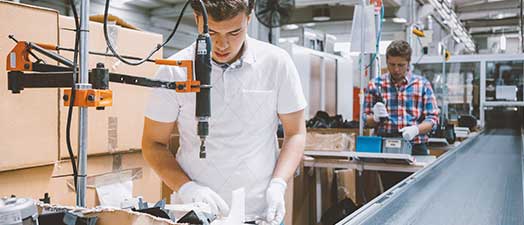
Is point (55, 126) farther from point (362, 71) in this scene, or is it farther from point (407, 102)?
point (407, 102)

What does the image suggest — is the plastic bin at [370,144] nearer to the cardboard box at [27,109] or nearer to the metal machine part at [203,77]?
the cardboard box at [27,109]

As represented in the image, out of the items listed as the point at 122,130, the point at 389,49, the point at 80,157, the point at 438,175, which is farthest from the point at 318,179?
the point at 80,157

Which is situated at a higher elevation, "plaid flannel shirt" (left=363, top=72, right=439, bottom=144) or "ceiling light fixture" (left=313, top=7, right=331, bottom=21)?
"ceiling light fixture" (left=313, top=7, right=331, bottom=21)

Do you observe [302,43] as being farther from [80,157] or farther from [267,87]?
[80,157]

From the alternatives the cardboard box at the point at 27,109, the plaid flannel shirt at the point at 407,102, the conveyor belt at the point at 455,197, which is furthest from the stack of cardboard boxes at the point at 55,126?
the plaid flannel shirt at the point at 407,102

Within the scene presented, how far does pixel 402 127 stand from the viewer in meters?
2.85

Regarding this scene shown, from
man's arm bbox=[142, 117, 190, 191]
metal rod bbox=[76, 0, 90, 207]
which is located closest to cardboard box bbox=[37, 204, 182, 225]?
metal rod bbox=[76, 0, 90, 207]

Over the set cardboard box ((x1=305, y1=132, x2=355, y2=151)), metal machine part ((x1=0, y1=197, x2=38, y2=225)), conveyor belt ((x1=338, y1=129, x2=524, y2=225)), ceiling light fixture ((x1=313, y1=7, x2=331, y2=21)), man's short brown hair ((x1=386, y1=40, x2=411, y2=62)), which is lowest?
conveyor belt ((x1=338, y1=129, x2=524, y2=225))

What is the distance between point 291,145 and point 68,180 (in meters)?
0.75

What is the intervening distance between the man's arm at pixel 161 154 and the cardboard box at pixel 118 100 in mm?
310

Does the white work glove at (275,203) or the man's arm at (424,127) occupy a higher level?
the man's arm at (424,127)

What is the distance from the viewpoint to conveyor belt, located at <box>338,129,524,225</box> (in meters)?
1.17

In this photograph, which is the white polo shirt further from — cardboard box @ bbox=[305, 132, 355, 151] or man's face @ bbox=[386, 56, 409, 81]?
man's face @ bbox=[386, 56, 409, 81]

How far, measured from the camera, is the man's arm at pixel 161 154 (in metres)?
1.32
